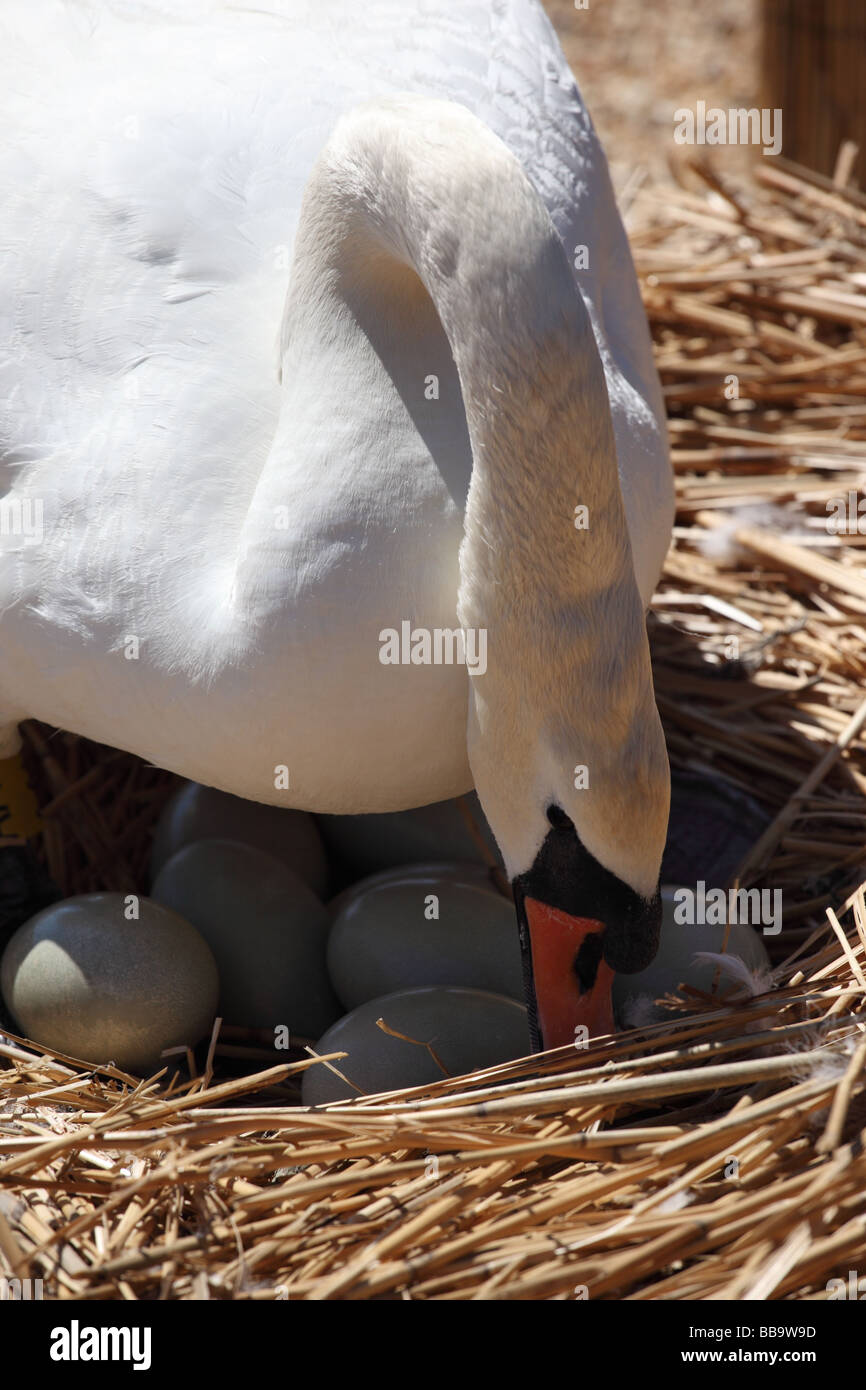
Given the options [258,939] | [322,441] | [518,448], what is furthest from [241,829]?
[518,448]

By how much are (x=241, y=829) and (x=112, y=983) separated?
1.61 feet

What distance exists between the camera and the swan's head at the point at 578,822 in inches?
67.9

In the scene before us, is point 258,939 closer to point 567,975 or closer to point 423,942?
point 423,942

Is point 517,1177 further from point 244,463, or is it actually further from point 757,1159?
point 244,463

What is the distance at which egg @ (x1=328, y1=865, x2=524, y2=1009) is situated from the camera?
7.32 feet

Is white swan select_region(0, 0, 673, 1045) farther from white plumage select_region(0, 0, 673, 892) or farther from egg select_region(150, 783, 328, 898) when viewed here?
egg select_region(150, 783, 328, 898)

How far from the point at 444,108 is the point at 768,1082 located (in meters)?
1.22

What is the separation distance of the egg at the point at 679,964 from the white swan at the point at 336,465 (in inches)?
7.7

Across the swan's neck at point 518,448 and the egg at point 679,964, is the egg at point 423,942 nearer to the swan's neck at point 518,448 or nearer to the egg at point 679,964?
the egg at point 679,964

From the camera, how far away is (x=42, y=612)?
2006 mm

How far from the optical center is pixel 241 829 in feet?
8.38

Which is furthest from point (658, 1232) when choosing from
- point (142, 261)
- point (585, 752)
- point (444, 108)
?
point (142, 261)

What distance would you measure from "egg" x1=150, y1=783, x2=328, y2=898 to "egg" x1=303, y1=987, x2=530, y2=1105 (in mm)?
508

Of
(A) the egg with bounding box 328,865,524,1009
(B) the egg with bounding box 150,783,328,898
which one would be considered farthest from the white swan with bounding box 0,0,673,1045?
(B) the egg with bounding box 150,783,328,898
